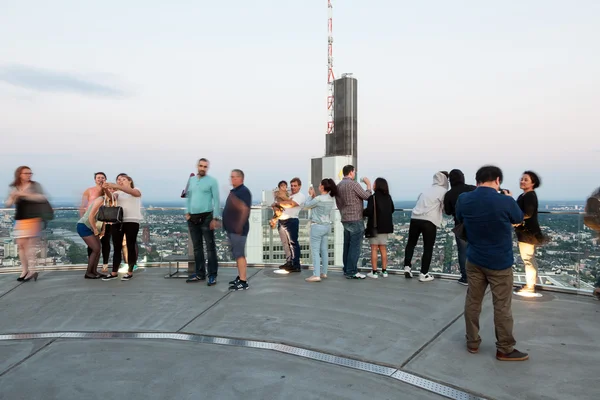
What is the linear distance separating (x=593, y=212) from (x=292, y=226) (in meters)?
4.46

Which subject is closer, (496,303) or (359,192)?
(496,303)

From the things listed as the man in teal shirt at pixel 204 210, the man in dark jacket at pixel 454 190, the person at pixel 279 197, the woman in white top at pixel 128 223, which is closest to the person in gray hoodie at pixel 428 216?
the man in dark jacket at pixel 454 190

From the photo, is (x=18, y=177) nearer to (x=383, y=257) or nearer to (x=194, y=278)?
(x=194, y=278)

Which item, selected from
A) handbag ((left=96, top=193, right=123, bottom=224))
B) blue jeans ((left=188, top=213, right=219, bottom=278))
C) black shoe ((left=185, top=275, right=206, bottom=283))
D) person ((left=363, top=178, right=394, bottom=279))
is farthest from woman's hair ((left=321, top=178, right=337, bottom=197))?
handbag ((left=96, top=193, right=123, bottom=224))

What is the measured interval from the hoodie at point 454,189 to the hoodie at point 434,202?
27cm

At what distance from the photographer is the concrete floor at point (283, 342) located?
3455 millimetres

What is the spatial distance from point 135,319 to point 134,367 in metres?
1.43

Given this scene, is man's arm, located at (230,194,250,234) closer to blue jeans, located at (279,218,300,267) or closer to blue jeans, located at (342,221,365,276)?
blue jeans, located at (279,218,300,267)

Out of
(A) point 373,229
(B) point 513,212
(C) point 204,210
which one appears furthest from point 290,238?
(B) point 513,212

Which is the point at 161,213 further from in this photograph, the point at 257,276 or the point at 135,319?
the point at 135,319

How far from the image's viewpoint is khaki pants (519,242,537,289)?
6176mm

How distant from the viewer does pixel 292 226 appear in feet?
25.3

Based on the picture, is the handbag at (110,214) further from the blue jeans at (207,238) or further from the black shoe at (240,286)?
the black shoe at (240,286)

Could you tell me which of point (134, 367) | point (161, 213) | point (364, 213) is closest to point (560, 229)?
point (364, 213)
